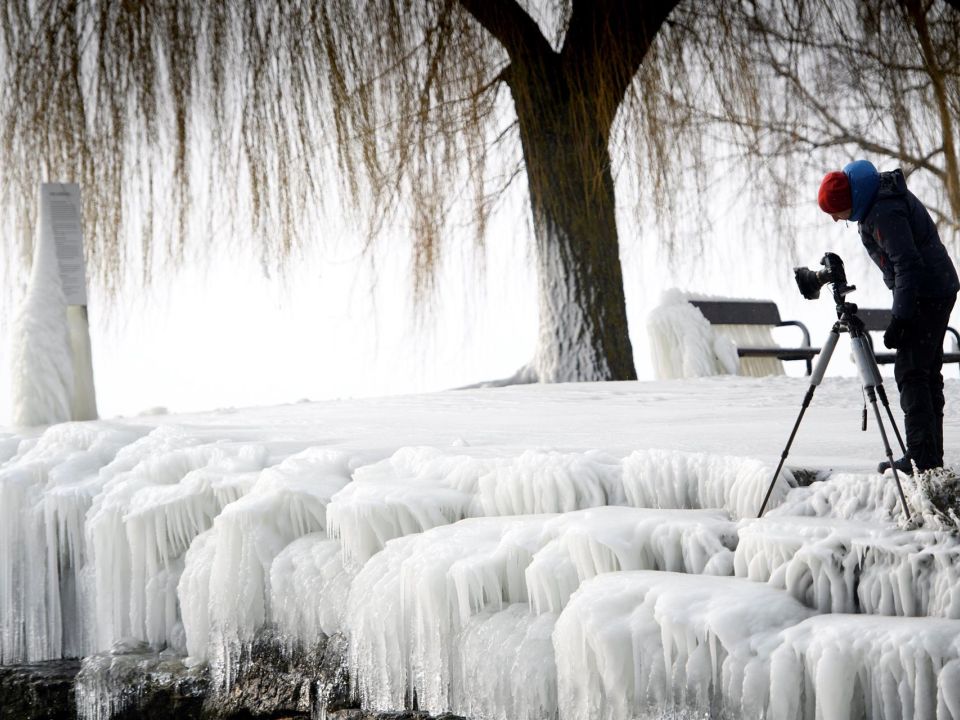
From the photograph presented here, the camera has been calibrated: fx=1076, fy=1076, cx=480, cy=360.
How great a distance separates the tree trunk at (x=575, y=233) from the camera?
7438 mm

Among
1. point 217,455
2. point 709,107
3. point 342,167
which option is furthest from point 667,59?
point 217,455

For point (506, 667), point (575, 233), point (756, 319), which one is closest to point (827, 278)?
point (506, 667)

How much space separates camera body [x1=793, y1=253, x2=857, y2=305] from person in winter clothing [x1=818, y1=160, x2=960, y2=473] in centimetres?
18

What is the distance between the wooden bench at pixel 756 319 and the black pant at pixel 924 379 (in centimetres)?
524

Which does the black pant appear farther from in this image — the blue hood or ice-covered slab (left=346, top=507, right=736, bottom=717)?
ice-covered slab (left=346, top=507, right=736, bottom=717)

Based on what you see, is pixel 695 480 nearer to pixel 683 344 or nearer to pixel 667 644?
pixel 667 644

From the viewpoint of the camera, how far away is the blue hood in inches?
135

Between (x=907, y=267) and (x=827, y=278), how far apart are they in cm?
25

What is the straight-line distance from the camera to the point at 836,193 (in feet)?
11.3

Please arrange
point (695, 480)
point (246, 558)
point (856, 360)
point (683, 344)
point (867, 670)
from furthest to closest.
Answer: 1. point (683, 344)
2. point (246, 558)
3. point (695, 480)
4. point (856, 360)
5. point (867, 670)

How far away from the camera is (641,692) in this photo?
2.84m

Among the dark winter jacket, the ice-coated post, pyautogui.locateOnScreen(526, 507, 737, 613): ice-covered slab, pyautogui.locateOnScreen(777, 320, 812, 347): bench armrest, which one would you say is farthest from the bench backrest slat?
pyautogui.locateOnScreen(526, 507, 737, 613): ice-covered slab

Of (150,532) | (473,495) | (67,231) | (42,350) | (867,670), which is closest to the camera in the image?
(867,670)

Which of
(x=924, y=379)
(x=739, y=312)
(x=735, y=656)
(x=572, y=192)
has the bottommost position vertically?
(x=735, y=656)
